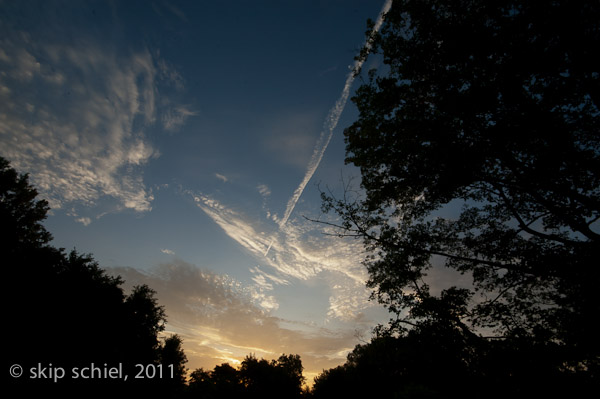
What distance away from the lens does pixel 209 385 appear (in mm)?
8977

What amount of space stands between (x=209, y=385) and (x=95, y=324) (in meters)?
18.9

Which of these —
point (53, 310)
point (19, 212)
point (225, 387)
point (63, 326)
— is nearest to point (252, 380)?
point (63, 326)

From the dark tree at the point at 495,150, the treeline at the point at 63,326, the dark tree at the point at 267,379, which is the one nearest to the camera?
the dark tree at the point at 495,150

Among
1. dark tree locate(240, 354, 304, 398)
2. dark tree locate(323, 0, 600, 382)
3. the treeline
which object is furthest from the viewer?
dark tree locate(240, 354, 304, 398)

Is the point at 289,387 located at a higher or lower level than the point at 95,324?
lower

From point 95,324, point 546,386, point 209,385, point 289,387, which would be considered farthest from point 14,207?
point 289,387

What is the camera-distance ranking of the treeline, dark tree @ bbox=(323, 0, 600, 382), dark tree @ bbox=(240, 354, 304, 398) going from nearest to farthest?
dark tree @ bbox=(323, 0, 600, 382), the treeline, dark tree @ bbox=(240, 354, 304, 398)

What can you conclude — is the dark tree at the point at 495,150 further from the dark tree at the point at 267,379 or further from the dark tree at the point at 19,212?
the dark tree at the point at 267,379

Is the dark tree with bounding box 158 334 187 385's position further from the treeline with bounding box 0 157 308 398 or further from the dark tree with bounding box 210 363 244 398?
the dark tree with bounding box 210 363 244 398

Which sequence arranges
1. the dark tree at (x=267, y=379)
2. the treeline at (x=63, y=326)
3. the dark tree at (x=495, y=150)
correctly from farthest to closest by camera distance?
the dark tree at (x=267, y=379), the treeline at (x=63, y=326), the dark tree at (x=495, y=150)

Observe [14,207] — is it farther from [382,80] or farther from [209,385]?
[382,80]

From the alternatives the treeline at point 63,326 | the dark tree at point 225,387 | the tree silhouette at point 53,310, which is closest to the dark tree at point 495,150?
the dark tree at point 225,387

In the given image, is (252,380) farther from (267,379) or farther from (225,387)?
(225,387)

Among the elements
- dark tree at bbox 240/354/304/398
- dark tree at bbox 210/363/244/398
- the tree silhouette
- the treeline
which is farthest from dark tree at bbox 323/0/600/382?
dark tree at bbox 240/354/304/398
